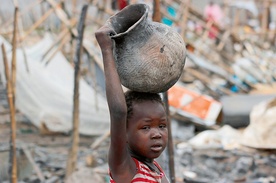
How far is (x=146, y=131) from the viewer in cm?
228

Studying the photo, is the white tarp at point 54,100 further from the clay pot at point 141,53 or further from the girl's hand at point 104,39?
the girl's hand at point 104,39

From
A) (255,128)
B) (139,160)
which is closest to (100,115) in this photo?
(255,128)

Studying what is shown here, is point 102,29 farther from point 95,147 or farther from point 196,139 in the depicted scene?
point 196,139

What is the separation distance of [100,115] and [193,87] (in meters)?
2.06

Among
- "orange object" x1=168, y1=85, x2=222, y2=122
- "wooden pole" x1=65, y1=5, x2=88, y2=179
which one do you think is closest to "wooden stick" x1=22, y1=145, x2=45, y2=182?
"wooden pole" x1=65, y1=5, x2=88, y2=179

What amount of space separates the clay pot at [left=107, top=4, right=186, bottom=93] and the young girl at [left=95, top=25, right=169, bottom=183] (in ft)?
0.21

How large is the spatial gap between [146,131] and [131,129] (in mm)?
55

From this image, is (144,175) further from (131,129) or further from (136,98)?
(136,98)

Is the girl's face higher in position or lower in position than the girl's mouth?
higher

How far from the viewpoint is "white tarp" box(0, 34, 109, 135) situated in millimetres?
6957

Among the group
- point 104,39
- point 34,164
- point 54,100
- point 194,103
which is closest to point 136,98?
point 104,39

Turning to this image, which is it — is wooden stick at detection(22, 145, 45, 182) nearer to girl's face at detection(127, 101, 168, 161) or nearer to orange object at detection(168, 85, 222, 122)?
orange object at detection(168, 85, 222, 122)

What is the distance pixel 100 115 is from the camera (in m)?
7.24

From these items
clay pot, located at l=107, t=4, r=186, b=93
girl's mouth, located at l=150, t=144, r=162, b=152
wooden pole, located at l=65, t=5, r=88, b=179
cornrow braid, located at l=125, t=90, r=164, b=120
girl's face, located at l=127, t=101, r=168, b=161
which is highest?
clay pot, located at l=107, t=4, r=186, b=93
